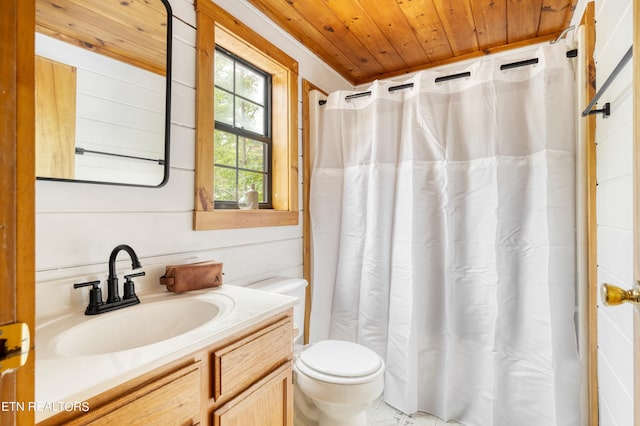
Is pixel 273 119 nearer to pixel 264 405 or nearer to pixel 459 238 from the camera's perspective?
pixel 459 238

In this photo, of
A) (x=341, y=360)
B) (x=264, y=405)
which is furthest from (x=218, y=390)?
(x=341, y=360)

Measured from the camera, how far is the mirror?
0.96 meters

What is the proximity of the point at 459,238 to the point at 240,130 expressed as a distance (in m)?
1.38

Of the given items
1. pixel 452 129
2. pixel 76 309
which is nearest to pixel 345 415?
pixel 76 309

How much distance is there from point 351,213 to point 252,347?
48.3 inches

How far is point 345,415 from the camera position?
142 centimetres

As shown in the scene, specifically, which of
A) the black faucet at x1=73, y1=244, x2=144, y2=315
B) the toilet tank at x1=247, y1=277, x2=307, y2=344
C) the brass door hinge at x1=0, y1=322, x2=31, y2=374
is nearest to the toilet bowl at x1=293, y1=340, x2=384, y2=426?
the toilet tank at x1=247, y1=277, x2=307, y2=344

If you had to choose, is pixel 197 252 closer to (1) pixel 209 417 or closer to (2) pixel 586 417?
(1) pixel 209 417

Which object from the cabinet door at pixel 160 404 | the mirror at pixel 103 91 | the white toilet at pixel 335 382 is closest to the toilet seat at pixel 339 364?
the white toilet at pixel 335 382

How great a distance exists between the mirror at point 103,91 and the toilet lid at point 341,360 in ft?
3.45

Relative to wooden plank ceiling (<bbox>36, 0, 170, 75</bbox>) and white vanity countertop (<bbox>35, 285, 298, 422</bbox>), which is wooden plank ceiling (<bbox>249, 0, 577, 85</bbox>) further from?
white vanity countertop (<bbox>35, 285, 298, 422</bbox>)

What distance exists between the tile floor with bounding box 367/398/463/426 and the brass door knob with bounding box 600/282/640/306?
1.44m

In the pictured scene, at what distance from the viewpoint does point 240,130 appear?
177cm

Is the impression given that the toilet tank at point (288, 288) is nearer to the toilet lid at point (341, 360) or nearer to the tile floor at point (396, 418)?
the toilet lid at point (341, 360)
